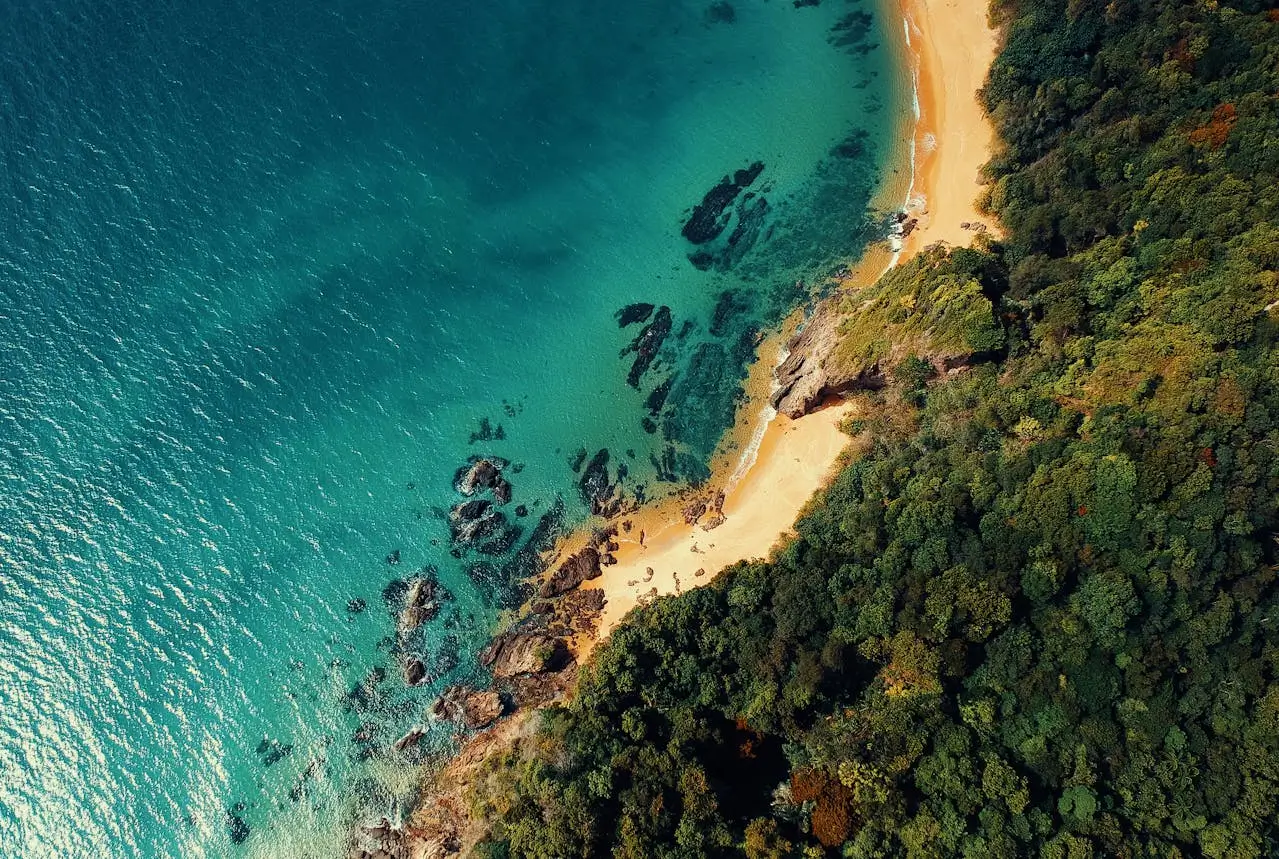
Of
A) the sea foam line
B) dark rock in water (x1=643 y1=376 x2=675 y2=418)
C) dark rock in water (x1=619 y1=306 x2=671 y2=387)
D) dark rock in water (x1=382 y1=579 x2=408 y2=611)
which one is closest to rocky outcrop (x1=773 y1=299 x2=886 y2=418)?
the sea foam line

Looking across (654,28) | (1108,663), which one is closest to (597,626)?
(1108,663)

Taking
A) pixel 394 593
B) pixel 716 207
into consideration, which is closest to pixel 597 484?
pixel 394 593

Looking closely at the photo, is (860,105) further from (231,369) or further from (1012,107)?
(231,369)

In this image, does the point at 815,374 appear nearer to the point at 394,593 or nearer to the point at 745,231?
the point at 745,231

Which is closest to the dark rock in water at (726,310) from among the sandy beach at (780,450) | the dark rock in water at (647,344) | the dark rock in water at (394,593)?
the sandy beach at (780,450)

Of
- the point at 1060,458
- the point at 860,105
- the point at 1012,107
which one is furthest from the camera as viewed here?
the point at 860,105

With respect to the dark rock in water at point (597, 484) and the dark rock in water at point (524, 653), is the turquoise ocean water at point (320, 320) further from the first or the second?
the dark rock in water at point (524, 653)
